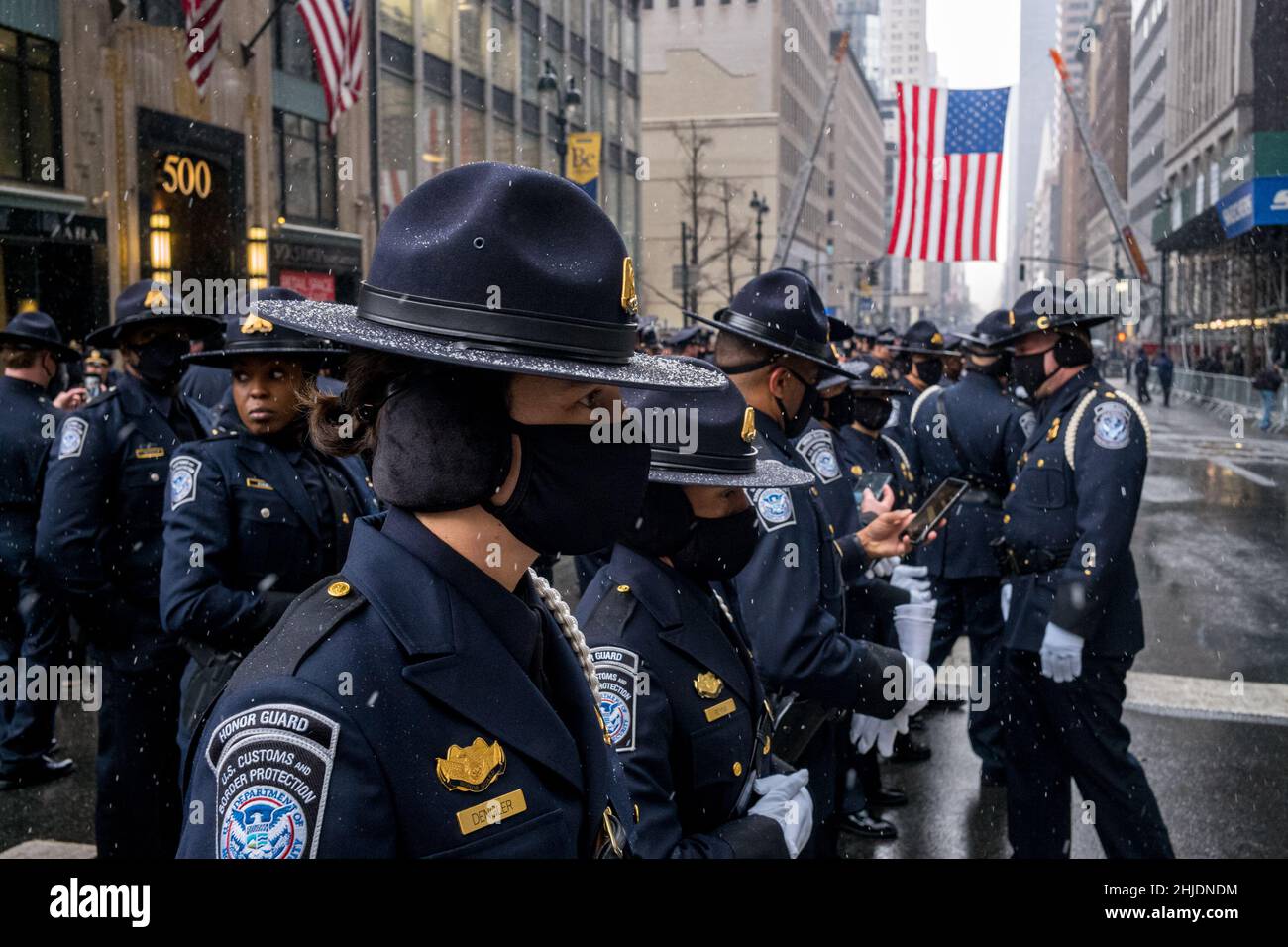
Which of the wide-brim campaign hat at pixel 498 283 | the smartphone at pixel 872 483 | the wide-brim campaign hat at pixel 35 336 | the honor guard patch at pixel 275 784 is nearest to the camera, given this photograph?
the honor guard patch at pixel 275 784

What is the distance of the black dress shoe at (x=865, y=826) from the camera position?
588 cm

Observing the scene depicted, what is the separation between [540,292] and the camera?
175 centimetres

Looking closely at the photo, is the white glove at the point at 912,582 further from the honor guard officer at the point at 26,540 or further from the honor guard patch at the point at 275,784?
the honor guard officer at the point at 26,540

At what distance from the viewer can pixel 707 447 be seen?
295 cm

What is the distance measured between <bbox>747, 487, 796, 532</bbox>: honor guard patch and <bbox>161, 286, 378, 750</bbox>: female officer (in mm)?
1645

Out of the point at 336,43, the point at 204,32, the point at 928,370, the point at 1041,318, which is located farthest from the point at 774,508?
the point at 204,32

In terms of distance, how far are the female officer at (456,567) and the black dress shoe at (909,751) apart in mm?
5531

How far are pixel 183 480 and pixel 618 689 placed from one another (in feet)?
7.87

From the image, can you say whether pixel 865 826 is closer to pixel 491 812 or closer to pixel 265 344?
pixel 265 344

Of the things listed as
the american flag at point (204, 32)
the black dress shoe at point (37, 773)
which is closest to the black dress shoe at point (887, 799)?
the black dress shoe at point (37, 773)

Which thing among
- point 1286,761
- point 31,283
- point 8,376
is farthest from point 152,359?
point 31,283

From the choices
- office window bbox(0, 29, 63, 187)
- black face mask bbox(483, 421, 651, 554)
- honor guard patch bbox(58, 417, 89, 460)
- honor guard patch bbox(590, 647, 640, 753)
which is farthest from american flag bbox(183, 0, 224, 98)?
black face mask bbox(483, 421, 651, 554)

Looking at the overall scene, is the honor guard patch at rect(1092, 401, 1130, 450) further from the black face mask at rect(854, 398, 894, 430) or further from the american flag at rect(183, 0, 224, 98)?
the american flag at rect(183, 0, 224, 98)

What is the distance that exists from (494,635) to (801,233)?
272 ft
